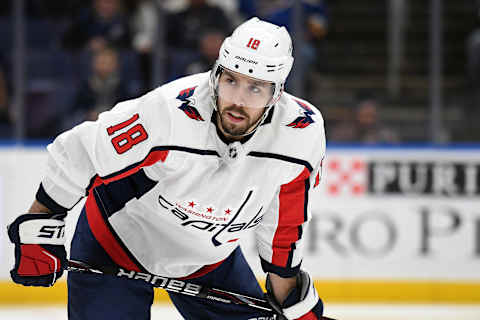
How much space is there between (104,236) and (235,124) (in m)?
0.58

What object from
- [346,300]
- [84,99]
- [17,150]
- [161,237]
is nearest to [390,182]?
[346,300]

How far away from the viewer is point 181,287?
249 centimetres

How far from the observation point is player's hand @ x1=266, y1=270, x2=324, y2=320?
101 inches

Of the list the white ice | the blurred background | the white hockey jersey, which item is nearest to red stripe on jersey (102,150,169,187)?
the white hockey jersey

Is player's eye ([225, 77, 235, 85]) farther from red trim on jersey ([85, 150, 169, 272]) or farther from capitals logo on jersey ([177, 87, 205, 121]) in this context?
red trim on jersey ([85, 150, 169, 272])

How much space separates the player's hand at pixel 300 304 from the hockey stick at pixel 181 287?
32 mm

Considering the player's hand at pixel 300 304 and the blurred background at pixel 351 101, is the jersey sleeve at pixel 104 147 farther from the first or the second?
the blurred background at pixel 351 101

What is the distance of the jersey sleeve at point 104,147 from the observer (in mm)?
2182

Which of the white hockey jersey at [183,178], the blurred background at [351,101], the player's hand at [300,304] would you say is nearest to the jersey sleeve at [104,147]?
the white hockey jersey at [183,178]

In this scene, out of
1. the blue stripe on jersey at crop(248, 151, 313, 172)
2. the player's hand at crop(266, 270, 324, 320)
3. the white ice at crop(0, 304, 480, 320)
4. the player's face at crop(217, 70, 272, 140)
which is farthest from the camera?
the white ice at crop(0, 304, 480, 320)

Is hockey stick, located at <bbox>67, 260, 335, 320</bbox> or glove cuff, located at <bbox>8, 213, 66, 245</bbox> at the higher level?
glove cuff, located at <bbox>8, 213, 66, 245</bbox>

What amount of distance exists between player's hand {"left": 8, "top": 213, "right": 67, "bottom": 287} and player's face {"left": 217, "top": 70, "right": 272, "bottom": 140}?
0.55 metres

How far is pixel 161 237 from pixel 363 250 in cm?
249

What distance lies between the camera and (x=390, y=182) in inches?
189
